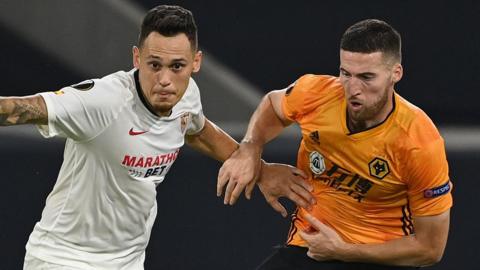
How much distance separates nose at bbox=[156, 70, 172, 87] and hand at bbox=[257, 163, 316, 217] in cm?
86

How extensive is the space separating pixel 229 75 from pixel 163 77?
80.3 inches

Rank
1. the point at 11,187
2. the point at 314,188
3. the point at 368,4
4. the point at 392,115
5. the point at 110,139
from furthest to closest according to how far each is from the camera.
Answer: the point at 368,4
the point at 11,187
the point at 314,188
the point at 392,115
the point at 110,139

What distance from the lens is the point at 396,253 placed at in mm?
4352

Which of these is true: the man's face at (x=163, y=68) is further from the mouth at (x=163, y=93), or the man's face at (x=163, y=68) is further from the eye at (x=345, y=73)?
the eye at (x=345, y=73)

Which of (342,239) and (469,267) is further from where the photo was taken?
(469,267)

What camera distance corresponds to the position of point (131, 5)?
594 centimetres

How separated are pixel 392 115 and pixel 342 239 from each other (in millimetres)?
606

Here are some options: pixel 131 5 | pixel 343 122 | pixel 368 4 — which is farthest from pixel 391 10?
pixel 343 122

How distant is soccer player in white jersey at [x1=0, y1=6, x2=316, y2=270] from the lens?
396 centimetres

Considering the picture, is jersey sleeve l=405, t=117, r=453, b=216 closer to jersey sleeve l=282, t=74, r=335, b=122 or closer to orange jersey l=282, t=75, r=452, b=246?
orange jersey l=282, t=75, r=452, b=246

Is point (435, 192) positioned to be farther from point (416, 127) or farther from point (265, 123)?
point (265, 123)

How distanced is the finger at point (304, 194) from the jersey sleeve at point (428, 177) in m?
→ 0.48

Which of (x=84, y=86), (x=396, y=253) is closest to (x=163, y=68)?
(x=84, y=86)

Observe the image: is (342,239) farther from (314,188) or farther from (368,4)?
(368,4)
